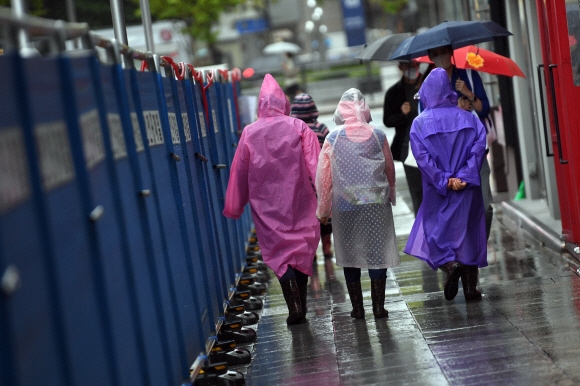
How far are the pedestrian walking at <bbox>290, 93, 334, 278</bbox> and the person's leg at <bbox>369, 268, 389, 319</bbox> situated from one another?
2117mm

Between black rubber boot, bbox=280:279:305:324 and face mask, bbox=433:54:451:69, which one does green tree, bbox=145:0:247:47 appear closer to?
face mask, bbox=433:54:451:69

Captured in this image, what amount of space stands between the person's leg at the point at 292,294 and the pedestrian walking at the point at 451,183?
1018 mm

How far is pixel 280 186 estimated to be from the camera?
7.59m

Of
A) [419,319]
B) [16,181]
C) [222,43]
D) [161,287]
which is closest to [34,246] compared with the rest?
[16,181]

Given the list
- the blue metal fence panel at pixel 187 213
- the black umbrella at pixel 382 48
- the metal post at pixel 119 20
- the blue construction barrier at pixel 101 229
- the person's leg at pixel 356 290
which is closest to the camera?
the blue construction barrier at pixel 101 229

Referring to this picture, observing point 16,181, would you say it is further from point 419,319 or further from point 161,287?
point 419,319

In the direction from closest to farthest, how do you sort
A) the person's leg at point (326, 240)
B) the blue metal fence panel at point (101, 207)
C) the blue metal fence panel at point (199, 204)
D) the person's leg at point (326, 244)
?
the blue metal fence panel at point (101, 207), the blue metal fence panel at point (199, 204), the person's leg at point (326, 244), the person's leg at point (326, 240)

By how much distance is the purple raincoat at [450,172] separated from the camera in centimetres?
757

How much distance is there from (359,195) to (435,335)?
1223 mm

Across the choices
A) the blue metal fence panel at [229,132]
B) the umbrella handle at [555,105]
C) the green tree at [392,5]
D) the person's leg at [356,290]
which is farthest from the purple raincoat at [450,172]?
the green tree at [392,5]

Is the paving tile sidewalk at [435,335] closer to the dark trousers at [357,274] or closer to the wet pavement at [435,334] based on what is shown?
Result: the wet pavement at [435,334]

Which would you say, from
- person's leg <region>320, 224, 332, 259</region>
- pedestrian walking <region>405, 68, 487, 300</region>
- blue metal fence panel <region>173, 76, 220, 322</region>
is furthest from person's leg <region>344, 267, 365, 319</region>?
person's leg <region>320, 224, 332, 259</region>

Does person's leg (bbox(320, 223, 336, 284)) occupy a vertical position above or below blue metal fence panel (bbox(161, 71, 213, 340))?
below

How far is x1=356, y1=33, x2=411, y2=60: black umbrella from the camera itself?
32.7ft
